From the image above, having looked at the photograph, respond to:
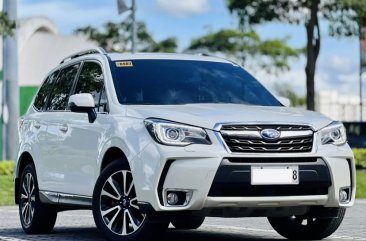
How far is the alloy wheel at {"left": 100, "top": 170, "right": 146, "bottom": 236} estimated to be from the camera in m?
8.82

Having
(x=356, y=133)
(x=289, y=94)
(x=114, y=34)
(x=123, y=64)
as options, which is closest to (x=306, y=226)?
(x=123, y=64)

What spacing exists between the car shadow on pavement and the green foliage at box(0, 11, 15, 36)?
13.4 m

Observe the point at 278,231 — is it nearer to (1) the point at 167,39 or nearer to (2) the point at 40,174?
(2) the point at 40,174

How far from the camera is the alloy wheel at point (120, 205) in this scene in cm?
882

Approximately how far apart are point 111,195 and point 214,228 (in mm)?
2834

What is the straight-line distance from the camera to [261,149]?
333 inches

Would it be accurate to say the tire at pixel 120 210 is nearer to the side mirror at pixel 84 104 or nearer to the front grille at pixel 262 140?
the side mirror at pixel 84 104

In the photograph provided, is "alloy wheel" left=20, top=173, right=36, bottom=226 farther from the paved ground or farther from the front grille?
the front grille

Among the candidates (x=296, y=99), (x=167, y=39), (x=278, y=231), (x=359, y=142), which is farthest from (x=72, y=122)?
(x=296, y=99)

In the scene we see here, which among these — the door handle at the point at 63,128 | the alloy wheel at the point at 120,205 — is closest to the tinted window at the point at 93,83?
the door handle at the point at 63,128

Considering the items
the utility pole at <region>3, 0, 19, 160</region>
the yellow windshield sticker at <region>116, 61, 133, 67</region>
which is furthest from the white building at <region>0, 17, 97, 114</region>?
the yellow windshield sticker at <region>116, 61, 133, 67</region>

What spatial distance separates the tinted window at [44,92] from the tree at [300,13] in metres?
20.6

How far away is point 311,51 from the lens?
3198 cm

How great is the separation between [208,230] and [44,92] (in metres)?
2.29
